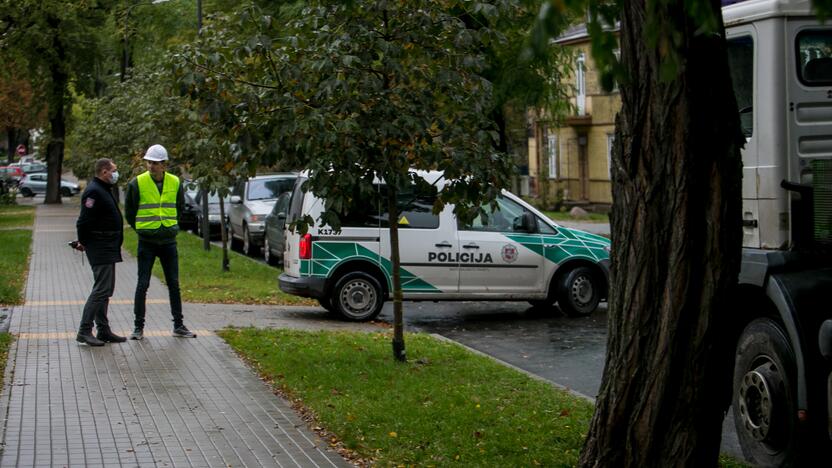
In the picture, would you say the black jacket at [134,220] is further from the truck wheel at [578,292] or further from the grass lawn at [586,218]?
the grass lawn at [586,218]

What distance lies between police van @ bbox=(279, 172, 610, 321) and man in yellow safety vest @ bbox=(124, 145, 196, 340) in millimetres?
2617

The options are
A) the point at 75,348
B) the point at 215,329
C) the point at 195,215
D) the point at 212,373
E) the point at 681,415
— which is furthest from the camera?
the point at 195,215

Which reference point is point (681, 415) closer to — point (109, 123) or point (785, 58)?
point (785, 58)

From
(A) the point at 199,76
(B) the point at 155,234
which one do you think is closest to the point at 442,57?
(A) the point at 199,76

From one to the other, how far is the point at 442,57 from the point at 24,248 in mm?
18514

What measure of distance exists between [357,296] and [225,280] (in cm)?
501

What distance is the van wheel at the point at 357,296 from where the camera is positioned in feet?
47.6

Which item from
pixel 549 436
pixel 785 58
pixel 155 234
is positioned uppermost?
pixel 785 58

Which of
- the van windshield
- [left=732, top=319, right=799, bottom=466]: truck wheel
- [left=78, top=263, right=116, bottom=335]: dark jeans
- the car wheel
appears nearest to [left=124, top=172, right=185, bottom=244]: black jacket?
[left=78, top=263, right=116, bottom=335]: dark jeans

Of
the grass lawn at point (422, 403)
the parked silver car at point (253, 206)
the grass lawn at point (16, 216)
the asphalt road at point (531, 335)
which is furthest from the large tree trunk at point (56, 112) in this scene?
the grass lawn at point (422, 403)

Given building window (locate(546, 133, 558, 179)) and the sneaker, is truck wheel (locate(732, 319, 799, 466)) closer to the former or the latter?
the sneaker

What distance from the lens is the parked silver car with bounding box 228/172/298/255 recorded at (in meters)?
26.0

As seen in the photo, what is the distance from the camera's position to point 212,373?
1005cm

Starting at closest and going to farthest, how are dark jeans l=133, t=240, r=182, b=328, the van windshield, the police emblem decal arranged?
the van windshield, dark jeans l=133, t=240, r=182, b=328, the police emblem decal
